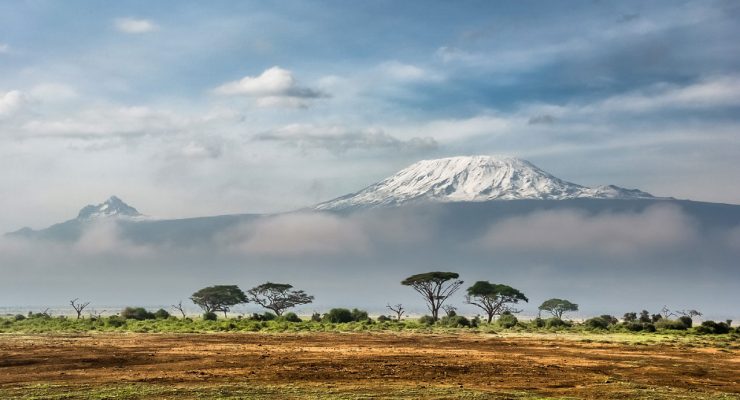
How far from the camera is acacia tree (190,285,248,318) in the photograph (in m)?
139

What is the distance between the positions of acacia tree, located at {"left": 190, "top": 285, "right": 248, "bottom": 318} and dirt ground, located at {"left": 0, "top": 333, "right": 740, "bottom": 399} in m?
89.3

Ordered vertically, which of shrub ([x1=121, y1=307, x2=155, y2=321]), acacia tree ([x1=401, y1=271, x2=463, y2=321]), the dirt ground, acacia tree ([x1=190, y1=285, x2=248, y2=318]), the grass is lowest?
the dirt ground

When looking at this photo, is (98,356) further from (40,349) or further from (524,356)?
(524,356)

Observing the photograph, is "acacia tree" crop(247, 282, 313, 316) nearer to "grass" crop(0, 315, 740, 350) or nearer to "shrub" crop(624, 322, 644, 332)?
"grass" crop(0, 315, 740, 350)

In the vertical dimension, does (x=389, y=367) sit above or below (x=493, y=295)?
A: below

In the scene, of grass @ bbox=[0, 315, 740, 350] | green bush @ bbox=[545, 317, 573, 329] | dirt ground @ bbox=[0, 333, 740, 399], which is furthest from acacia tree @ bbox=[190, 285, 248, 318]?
dirt ground @ bbox=[0, 333, 740, 399]

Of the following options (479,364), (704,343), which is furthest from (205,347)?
(704,343)

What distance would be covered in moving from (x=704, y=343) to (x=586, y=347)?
466 inches

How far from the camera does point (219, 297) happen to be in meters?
140

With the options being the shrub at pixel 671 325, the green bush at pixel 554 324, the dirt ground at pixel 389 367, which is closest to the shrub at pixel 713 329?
the shrub at pixel 671 325

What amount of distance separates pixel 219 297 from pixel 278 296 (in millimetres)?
13399

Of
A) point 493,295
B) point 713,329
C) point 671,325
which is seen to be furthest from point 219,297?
point 713,329

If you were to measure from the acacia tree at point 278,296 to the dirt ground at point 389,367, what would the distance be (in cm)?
8241

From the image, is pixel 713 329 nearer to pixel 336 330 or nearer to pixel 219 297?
pixel 336 330
